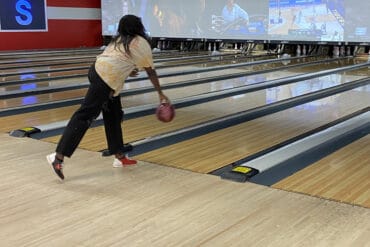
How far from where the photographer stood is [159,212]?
2.29m

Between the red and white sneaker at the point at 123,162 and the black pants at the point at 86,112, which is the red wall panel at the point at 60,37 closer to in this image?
the red and white sneaker at the point at 123,162

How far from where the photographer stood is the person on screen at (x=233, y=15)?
37.9ft

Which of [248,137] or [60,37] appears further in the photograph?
[60,37]

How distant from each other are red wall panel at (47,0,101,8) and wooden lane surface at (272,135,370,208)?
10902 millimetres

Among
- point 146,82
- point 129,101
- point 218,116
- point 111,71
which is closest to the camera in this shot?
point 111,71

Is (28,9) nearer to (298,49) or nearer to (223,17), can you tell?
(223,17)

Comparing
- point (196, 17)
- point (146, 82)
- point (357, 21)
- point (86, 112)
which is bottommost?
point (146, 82)

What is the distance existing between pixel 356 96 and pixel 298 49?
605 centimetres

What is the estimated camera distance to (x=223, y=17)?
11891 mm

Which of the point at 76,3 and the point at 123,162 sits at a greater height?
the point at 76,3

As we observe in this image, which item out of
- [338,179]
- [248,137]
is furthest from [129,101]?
[338,179]

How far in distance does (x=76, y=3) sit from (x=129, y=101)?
28.9ft

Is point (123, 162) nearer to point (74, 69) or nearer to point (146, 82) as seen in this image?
point (146, 82)

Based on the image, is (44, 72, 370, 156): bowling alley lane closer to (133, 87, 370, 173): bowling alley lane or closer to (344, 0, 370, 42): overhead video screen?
(133, 87, 370, 173): bowling alley lane
